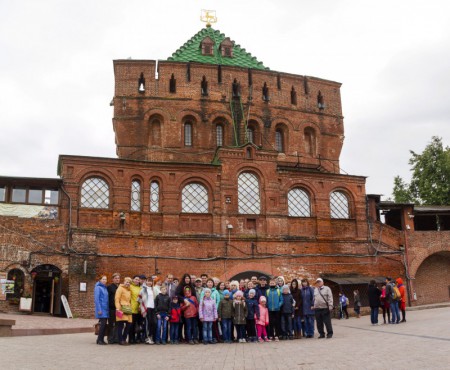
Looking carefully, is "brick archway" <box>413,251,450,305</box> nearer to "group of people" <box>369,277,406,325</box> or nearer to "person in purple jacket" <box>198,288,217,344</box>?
"group of people" <box>369,277,406,325</box>

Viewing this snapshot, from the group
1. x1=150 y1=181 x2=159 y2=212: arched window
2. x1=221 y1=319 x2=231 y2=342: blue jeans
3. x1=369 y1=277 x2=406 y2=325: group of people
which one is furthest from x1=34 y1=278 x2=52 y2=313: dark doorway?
x1=369 y1=277 x2=406 y2=325: group of people

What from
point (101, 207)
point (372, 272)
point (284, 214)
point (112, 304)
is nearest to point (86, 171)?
point (101, 207)

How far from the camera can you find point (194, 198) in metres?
27.5

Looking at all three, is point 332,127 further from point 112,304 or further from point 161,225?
point 112,304

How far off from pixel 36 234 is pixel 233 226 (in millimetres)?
9409

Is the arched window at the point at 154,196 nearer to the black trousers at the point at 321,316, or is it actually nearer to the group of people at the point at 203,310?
the group of people at the point at 203,310

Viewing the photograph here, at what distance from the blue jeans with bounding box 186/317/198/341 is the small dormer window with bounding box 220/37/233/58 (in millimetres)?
25015

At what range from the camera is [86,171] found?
1027 inches

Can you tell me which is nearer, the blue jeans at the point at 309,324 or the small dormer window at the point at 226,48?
the blue jeans at the point at 309,324

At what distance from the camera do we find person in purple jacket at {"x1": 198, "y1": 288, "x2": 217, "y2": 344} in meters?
13.9

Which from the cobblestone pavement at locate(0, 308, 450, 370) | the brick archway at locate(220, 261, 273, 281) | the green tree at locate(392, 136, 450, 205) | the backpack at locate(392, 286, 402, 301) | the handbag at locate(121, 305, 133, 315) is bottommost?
the cobblestone pavement at locate(0, 308, 450, 370)

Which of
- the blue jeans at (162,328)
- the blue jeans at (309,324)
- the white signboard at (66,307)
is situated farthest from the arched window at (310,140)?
the blue jeans at (162,328)

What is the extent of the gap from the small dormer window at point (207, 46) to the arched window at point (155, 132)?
263 inches

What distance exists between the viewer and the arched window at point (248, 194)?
2796cm
